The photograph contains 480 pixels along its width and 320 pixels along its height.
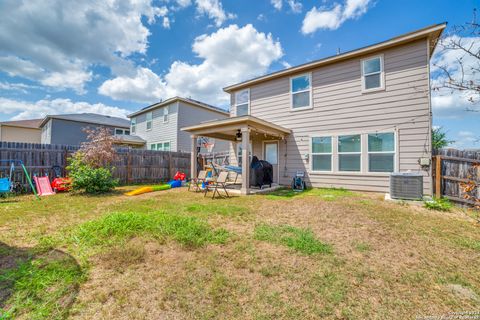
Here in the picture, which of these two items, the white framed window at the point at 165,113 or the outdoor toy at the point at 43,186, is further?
the white framed window at the point at 165,113

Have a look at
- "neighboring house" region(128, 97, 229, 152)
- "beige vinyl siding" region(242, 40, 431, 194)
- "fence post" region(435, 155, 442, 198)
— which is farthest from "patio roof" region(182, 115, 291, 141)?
"neighboring house" region(128, 97, 229, 152)

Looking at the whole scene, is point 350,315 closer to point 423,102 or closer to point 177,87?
point 423,102

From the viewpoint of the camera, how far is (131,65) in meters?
13.6

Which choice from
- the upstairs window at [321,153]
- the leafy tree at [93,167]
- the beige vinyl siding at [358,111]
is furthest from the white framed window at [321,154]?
the leafy tree at [93,167]

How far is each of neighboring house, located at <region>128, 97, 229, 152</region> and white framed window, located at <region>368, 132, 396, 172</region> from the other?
1203cm

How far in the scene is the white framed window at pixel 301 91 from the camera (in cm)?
872

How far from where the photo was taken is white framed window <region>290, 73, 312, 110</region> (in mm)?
8719

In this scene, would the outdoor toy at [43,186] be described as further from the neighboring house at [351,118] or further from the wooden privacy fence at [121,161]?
the neighboring house at [351,118]

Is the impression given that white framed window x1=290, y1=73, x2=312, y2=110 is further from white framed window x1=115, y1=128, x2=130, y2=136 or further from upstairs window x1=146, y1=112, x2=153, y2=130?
white framed window x1=115, y1=128, x2=130, y2=136

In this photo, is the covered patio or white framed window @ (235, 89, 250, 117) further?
white framed window @ (235, 89, 250, 117)

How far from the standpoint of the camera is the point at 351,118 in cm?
774

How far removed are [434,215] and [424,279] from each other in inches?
137

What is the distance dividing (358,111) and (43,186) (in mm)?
12157

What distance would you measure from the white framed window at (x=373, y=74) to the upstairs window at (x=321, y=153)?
235 cm
